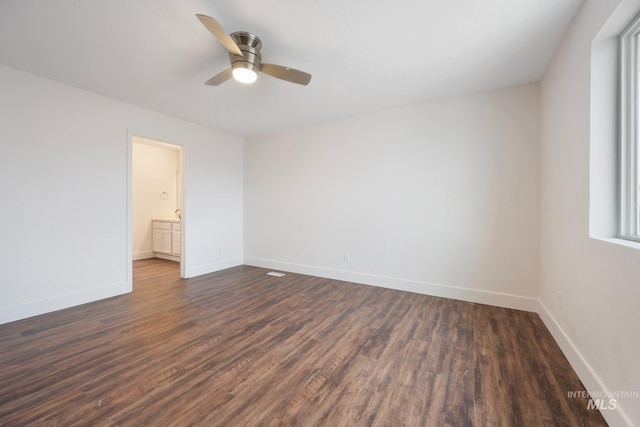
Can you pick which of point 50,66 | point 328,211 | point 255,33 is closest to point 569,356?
point 328,211

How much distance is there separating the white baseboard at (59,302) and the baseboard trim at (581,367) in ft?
14.8

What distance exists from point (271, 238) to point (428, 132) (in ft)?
10.1

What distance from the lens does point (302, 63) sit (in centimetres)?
235

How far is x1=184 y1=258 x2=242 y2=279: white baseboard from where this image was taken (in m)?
4.06

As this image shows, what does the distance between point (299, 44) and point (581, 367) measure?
3065 mm

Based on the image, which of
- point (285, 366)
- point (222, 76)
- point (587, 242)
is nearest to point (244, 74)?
point (222, 76)

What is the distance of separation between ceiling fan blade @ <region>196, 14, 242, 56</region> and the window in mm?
2380

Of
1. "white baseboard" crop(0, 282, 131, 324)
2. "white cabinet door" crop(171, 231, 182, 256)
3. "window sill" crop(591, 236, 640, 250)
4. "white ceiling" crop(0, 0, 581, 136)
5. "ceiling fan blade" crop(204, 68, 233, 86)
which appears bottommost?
"white baseboard" crop(0, 282, 131, 324)

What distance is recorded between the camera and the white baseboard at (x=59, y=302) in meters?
2.49

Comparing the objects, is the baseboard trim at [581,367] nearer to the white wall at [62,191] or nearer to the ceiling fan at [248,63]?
the ceiling fan at [248,63]

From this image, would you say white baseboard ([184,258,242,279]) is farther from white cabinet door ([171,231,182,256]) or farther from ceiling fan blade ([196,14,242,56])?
ceiling fan blade ([196,14,242,56])

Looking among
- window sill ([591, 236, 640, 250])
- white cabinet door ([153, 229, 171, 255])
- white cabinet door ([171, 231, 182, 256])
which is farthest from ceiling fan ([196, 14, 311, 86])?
white cabinet door ([153, 229, 171, 255])

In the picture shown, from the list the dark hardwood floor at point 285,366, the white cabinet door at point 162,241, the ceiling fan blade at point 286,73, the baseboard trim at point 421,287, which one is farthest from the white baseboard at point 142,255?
the ceiling fan blade at point 286,73

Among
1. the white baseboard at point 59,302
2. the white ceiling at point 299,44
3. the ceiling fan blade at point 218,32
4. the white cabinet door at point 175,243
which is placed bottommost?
the white baseboard at point 59,302
